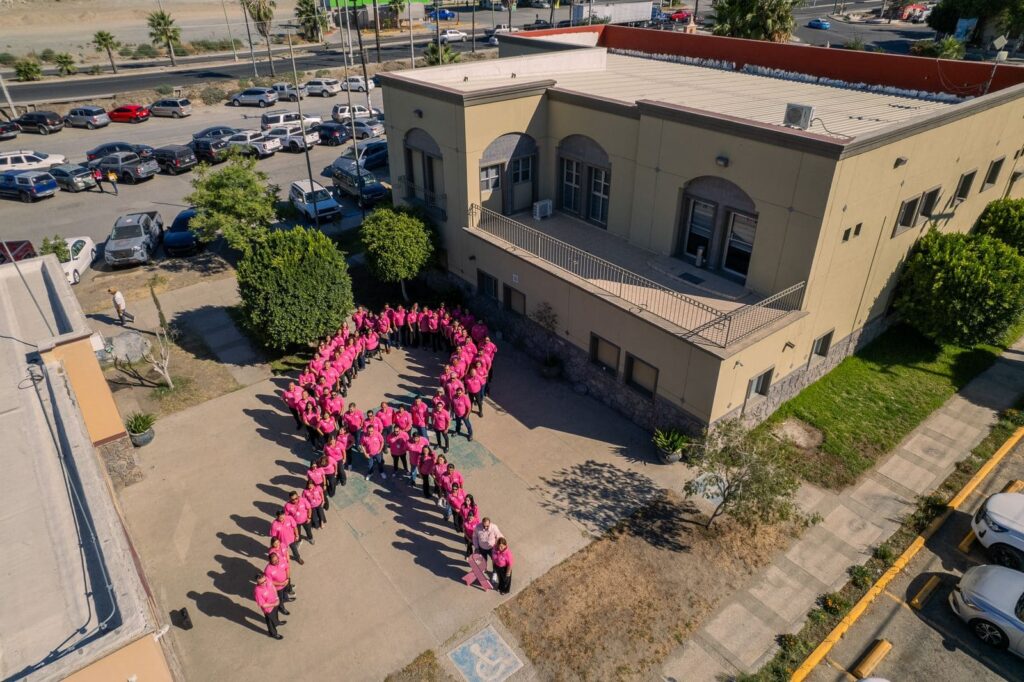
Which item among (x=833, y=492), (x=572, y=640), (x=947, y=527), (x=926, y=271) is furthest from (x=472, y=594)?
(x=926, y=271)

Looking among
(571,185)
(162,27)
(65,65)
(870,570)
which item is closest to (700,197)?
(571,185)

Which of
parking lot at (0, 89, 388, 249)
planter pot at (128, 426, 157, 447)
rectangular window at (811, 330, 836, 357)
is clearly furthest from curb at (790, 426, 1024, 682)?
parking lot at (0, 89, 388, 249)

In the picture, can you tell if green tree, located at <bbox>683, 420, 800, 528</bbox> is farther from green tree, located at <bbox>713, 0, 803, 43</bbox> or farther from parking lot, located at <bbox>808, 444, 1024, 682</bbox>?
green tree, located at <bbox>713, 0, 803, 43</bbox>

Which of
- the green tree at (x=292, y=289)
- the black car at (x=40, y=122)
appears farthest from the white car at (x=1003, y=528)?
the black car at (x=40, y=122)

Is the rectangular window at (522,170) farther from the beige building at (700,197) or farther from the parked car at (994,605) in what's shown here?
the parked car at (994,605)

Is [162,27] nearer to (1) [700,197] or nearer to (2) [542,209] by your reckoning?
(2) [542,209]

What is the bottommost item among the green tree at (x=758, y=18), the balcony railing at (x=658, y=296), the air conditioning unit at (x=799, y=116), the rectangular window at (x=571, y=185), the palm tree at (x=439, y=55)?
the balcony railing at (x=658, y=296)

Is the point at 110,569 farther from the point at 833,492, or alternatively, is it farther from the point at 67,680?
the point at 833,492
